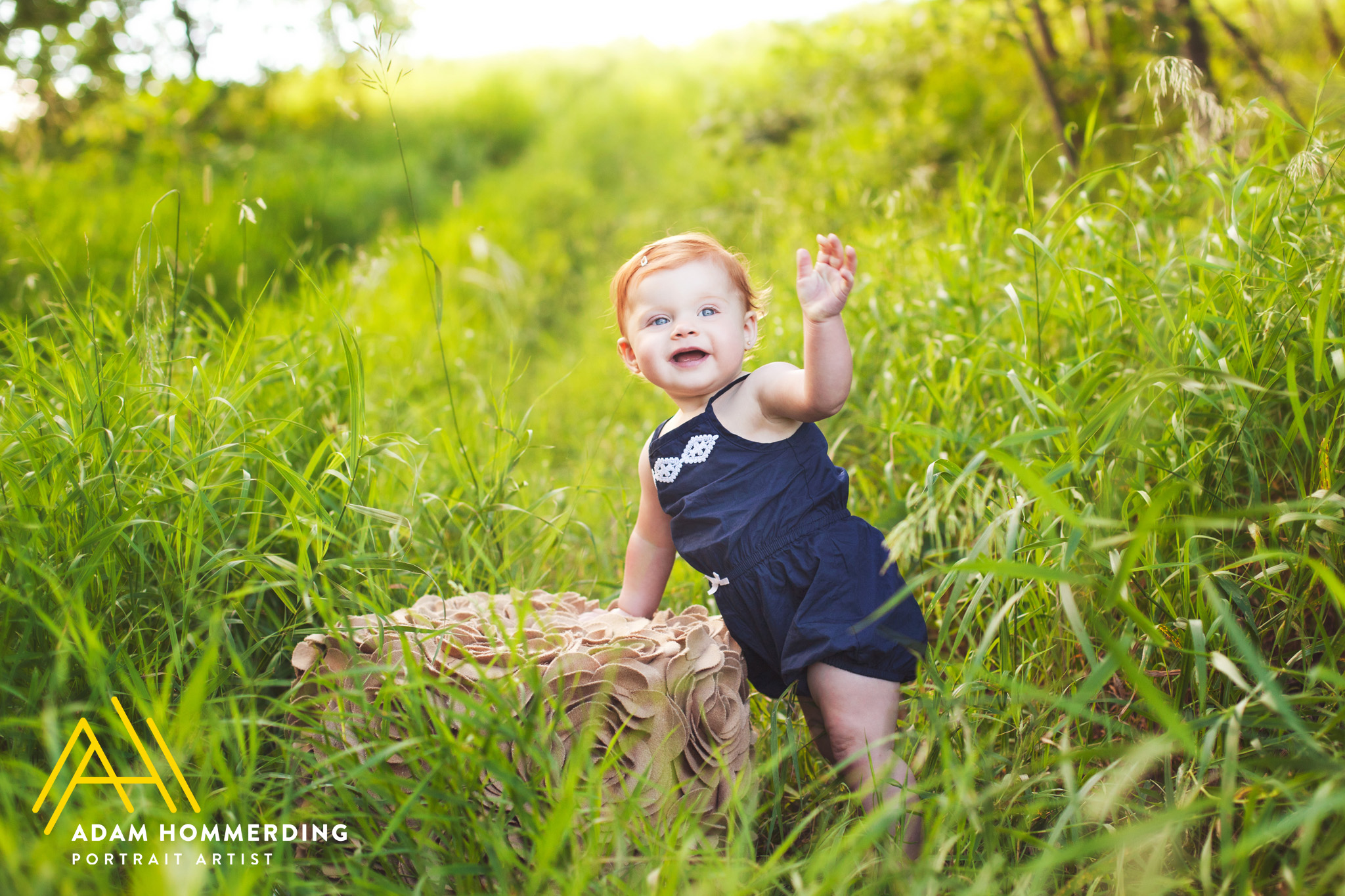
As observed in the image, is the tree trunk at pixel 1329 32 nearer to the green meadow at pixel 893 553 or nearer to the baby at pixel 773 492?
the green meadow at pixel 893 553

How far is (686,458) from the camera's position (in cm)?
170

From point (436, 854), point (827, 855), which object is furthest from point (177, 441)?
point (827, 855)

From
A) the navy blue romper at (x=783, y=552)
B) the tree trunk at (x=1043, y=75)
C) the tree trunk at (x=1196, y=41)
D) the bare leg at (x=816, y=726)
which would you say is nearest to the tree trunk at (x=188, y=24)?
the tree trunk at (x=1043, y=75)

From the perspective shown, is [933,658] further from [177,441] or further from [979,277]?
[177,441]

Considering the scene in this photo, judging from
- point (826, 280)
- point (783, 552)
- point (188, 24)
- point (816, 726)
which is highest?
point (188, 24)

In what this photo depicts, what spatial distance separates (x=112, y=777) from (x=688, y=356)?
3.87 feet

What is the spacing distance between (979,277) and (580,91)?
35.5 ft

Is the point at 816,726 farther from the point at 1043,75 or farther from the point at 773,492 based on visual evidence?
the point at 1043,75

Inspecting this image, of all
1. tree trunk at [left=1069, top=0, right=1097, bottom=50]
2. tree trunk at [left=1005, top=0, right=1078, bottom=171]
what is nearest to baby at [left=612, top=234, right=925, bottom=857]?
tree trunk at [left=1005, top=0, right=1078, bottom=171]

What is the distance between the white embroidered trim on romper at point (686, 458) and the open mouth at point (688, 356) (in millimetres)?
152

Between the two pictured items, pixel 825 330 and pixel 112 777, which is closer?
pixel 112 777

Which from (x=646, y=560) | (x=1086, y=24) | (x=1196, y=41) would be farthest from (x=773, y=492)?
(x=1086, y=24)

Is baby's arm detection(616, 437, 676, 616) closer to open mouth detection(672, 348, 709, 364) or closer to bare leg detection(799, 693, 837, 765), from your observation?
open mouth detection(672, 348, 709, 364)

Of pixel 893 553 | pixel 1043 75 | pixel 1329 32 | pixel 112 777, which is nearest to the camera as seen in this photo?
pixel 893 553
